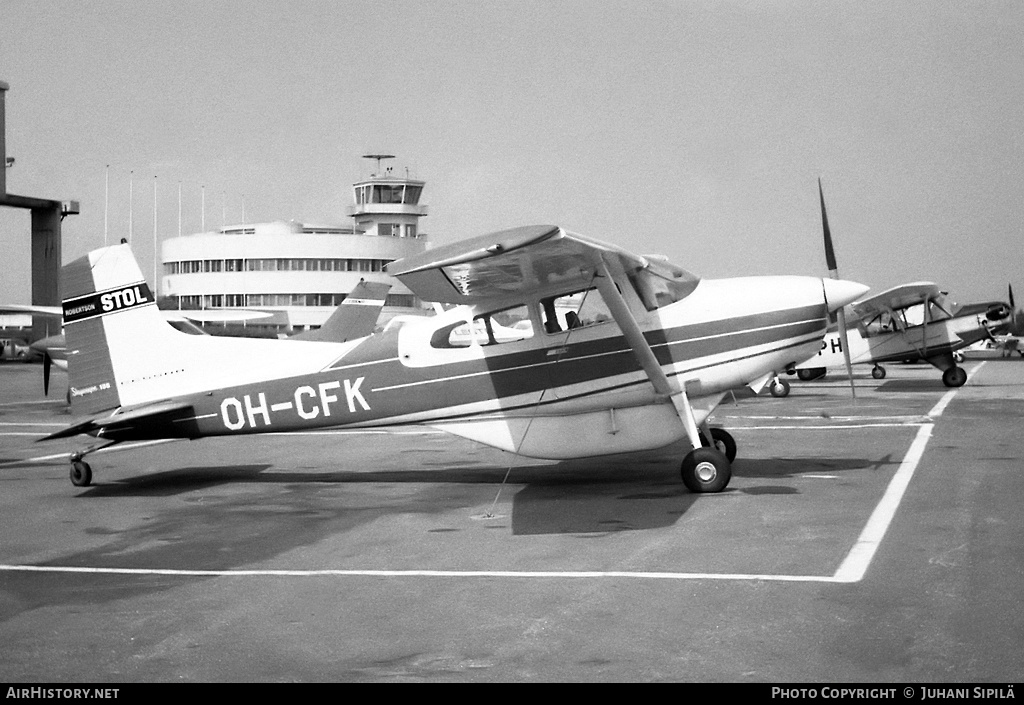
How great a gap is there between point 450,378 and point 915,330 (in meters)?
20.8

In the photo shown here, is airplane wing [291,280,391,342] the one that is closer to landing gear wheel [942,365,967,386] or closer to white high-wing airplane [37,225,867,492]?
white high-wing airplane [37,225,867,492]

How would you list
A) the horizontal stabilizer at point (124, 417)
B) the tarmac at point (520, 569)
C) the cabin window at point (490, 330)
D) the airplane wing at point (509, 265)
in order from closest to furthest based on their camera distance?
1. the tarmac at point (520, 569)
2. the airplane wing at point (509, 265)
3. the cabin window at point (490, 330)
4. the horizontal stabilizer at point (124, 417)

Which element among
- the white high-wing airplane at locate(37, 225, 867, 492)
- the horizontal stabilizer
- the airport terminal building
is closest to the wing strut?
the white high-wing airplane at locate(37, 225, 867, 492)

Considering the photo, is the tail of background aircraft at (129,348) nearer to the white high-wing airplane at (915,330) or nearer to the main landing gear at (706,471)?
the main landing gear at (706,471)

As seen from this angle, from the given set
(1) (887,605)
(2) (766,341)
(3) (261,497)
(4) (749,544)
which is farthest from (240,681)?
(2) (766,341)

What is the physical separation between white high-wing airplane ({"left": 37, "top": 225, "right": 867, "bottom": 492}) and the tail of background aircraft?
85 mm

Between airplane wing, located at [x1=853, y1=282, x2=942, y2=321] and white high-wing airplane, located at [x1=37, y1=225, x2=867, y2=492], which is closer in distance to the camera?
white high-wing airplane, located at [x1=37, y1=225, x2=867, y2=492]

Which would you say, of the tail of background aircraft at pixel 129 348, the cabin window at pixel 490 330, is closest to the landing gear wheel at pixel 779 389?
the cabin window at pixel 490 330

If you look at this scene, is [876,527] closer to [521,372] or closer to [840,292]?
[840,292]

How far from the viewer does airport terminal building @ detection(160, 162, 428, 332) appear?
9494 cm

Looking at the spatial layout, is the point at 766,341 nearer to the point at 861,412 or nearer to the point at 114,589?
the point at 114,589

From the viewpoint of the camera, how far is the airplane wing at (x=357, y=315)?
2458cm

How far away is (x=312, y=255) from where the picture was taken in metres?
95.8

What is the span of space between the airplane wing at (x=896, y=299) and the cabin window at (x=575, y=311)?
1764 centimetres
